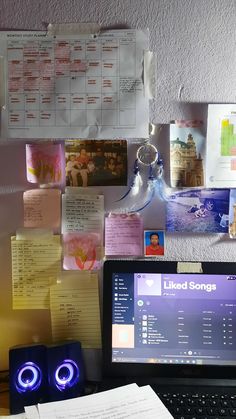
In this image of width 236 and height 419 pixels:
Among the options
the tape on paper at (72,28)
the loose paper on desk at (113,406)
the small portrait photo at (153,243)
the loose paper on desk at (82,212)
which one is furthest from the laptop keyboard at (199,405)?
the tape on paper at (72,28)

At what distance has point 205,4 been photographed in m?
1.17

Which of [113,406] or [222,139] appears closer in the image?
[113,406]

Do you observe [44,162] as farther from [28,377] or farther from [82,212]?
[28,377]

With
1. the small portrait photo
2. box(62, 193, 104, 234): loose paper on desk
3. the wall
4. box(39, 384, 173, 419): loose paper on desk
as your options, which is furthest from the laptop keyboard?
the wall

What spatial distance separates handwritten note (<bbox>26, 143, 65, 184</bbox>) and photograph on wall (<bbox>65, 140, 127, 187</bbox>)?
0.02 metres

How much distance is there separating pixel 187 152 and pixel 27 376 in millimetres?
663

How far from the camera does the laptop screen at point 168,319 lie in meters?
1.11

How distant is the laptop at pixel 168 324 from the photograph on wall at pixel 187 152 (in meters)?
0.22

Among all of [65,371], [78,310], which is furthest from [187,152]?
[65,371]

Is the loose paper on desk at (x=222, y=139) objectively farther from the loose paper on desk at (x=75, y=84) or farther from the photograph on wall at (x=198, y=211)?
the loose paper on desk at (x=75, y=84)

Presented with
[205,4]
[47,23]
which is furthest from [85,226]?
[205,4]

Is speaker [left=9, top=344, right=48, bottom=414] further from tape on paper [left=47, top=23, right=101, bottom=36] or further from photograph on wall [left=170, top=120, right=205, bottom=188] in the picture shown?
tape on paper [left=47, top=23, right=101, bottom=36]

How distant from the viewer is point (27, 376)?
42.3 inches

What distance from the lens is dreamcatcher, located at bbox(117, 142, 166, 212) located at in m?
1.19
